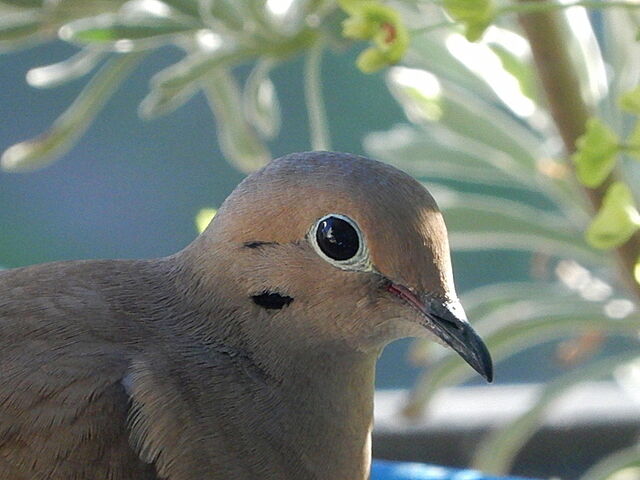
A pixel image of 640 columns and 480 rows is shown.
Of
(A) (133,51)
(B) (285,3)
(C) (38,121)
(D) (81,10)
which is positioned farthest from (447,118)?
(C) (38,121)

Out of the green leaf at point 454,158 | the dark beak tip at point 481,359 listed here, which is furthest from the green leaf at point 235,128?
the dark beak tip at point 481,359

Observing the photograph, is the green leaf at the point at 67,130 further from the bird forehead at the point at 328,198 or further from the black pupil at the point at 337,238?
the black pupil at the point at 337,238

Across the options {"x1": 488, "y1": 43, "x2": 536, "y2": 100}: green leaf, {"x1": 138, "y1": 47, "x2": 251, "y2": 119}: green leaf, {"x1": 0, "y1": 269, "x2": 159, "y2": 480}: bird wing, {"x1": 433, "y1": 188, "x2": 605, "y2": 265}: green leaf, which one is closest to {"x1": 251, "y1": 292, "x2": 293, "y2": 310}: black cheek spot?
{"x1": 0, "y1": 269, "x2": 159, "y2": 480}: bird wing

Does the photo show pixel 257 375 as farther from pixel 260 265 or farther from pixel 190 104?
pixel 190 104

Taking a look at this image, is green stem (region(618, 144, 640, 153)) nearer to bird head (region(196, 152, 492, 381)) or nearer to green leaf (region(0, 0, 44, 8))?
bird head (region(196, 152, 492, 381))

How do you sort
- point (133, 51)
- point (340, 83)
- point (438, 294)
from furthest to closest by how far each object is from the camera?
point (340, 83) < point (133, 51) < point (438, 294)
